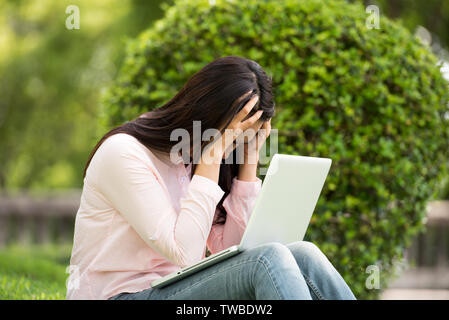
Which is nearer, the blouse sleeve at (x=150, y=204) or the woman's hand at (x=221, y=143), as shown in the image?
the blouse sleeve at (x=150, y=204)

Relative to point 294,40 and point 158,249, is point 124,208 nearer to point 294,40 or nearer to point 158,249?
point 158,249

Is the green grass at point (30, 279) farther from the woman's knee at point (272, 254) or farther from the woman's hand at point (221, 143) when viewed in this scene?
the woman's knee at point (272, 254)

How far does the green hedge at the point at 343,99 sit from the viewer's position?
12.0 feet

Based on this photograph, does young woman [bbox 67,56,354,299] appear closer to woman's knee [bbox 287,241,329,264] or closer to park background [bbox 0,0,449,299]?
woman's knee [bbox 287,241,329,264]

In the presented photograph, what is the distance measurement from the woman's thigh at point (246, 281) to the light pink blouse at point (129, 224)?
9 centimetres

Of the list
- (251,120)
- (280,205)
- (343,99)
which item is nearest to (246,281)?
(280,205)

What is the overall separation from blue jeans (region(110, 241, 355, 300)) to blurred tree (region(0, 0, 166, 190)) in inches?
313

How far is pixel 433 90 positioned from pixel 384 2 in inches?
190

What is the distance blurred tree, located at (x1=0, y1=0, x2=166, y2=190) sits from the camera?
34.8 ft

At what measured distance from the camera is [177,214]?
2426mm

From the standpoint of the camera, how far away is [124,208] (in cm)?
220

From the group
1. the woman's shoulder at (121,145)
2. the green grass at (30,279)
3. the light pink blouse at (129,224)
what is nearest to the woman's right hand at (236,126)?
the light pink blouse at (129,224)
